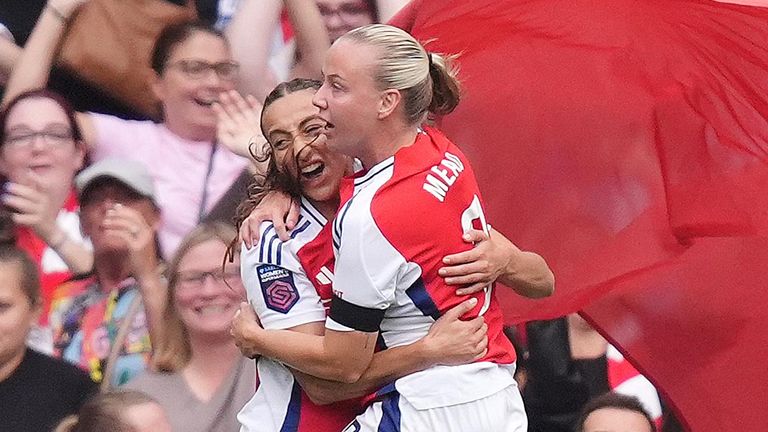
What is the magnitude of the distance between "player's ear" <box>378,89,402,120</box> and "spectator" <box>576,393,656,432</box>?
1.93m

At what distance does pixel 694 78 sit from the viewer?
3867mm

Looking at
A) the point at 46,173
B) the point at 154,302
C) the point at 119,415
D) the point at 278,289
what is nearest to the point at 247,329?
the point at 278,289

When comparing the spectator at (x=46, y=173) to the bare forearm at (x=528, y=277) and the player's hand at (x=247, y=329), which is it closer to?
the player's hand at (x=247, y=329)

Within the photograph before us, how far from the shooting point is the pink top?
432 centimetres

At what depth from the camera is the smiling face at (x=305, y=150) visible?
2727 millimetres

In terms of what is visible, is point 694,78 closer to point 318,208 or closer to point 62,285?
point 318,208

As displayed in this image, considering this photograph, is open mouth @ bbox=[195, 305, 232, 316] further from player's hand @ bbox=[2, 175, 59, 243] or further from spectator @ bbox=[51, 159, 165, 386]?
player's hand @ bbox=[2, 175, 59, 243]

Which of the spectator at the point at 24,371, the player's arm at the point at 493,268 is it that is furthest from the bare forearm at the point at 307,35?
the player's arm at the point at 493,268

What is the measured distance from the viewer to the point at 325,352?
261cm

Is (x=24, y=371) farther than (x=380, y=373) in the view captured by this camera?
Yes

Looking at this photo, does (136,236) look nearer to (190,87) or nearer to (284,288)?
(190,87)

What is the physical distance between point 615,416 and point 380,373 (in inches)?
69.7

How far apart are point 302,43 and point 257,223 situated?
1.76 m

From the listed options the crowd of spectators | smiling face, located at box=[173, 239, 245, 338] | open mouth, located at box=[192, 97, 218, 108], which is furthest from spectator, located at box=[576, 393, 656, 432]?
open mouth, located at box=[192, 97, 218, 108]
